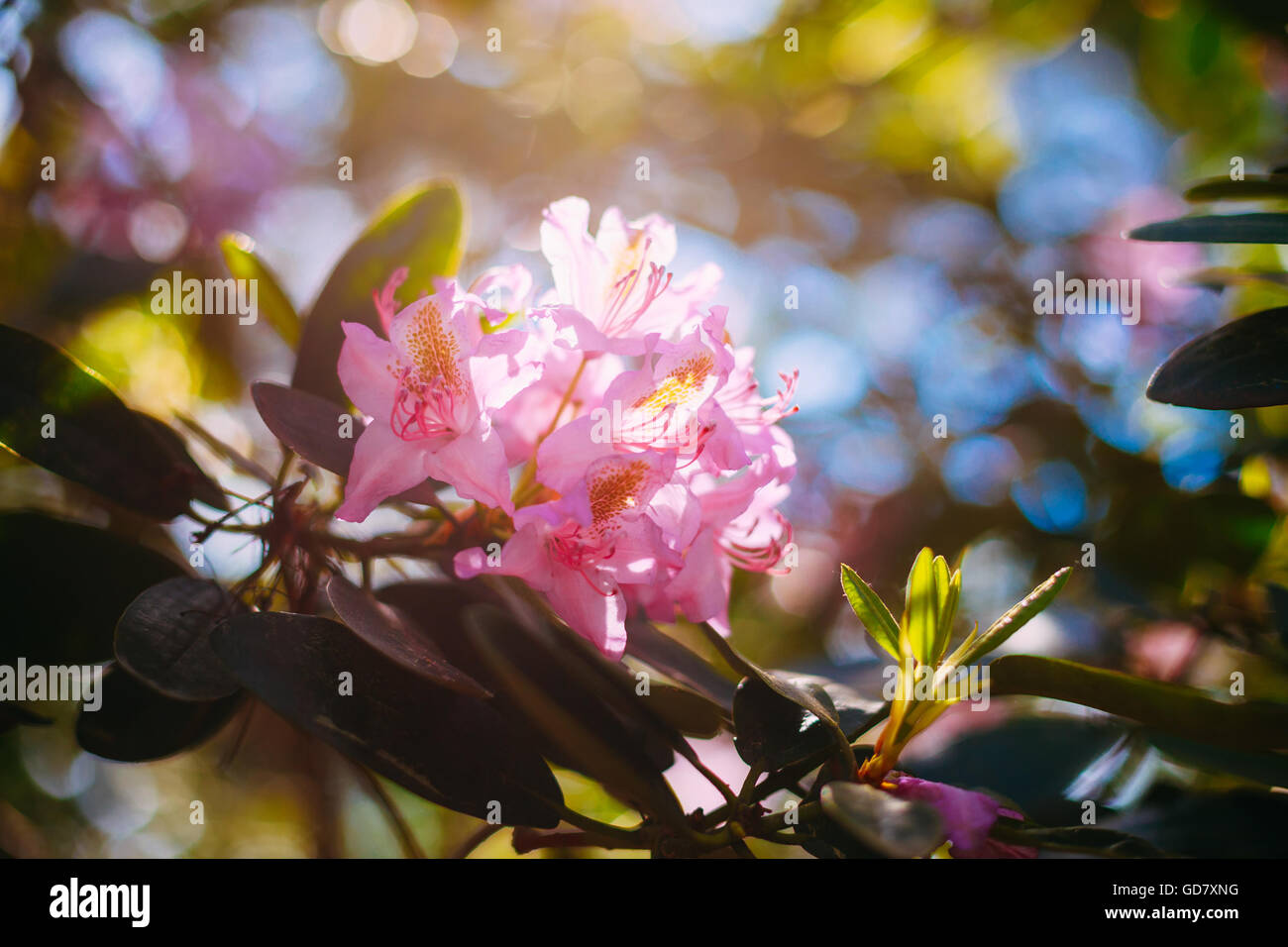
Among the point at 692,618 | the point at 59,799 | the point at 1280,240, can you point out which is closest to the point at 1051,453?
the point at 1280,240

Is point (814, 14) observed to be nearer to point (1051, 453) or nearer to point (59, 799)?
point (1051, 453)

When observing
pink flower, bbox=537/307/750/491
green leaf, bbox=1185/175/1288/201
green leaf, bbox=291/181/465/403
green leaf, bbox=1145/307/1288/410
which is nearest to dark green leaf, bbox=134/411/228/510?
green leaf, bbox=291/181/465/403

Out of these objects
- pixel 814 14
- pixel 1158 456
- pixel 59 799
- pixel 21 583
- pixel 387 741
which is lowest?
pixel 59 799

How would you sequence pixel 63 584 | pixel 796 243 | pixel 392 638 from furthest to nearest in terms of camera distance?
pixel 796 243 < pixel 63 584 < pixel 392 638

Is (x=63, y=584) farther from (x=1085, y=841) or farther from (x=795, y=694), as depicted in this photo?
(x=1085, y=841)

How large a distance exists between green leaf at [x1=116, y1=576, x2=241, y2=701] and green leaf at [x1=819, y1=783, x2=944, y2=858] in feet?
1.67

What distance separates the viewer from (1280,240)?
0.85m

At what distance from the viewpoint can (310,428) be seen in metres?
0.82

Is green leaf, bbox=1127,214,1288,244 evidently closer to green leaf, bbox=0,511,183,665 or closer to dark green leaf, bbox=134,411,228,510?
dark green leaf, bbox=134,411,228,510

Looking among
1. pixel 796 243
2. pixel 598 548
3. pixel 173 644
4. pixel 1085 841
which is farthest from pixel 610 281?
pixel 796 243

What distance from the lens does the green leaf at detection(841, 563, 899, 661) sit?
0.77m

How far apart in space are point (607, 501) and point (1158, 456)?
1498mm

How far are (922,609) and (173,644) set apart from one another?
0.67 meters

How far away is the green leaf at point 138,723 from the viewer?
2.79 ft
